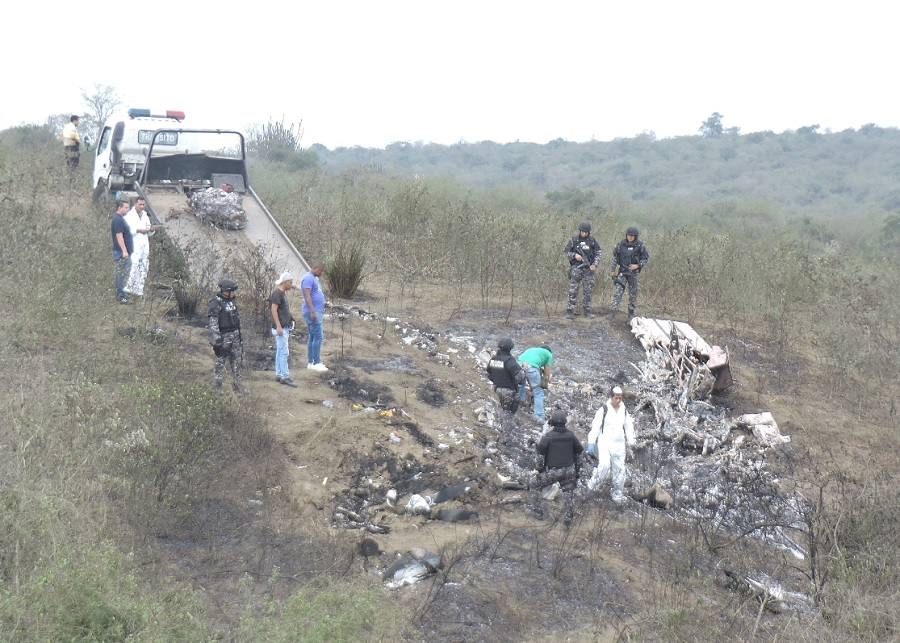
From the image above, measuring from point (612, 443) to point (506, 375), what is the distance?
4.87 feet

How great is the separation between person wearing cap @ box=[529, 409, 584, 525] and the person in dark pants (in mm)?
5899

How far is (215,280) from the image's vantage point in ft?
40.4

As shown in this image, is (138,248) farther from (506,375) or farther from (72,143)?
(72,143)

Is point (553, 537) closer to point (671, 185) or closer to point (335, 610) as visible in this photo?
point (335, 610)

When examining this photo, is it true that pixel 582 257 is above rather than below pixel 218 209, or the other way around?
below

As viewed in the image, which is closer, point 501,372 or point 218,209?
point 501,372

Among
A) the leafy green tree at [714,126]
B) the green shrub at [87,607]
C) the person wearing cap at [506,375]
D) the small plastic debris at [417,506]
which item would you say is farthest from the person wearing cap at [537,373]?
the leafy green tree at [714,126]

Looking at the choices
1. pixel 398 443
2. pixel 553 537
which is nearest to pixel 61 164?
pixel 398 443

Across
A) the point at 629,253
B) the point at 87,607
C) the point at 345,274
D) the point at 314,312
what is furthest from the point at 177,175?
the point at 87,607

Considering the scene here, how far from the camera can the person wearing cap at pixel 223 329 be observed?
895 cm

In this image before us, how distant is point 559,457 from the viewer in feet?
25.8

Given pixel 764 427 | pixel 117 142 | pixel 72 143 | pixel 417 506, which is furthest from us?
pixel 72 143

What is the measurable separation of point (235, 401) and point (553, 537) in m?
3.21

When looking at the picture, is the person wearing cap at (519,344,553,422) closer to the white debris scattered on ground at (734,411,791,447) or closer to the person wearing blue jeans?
the person wearing blue jeans
